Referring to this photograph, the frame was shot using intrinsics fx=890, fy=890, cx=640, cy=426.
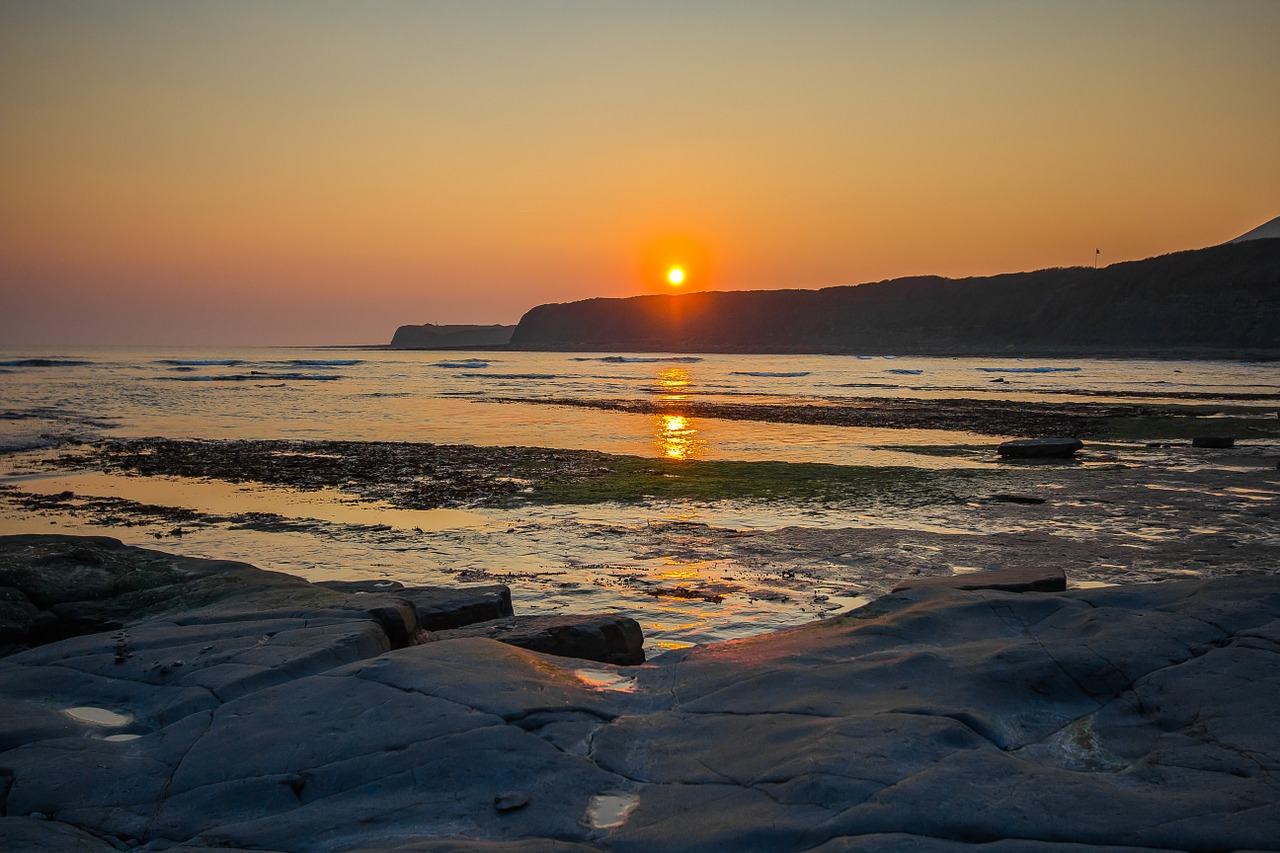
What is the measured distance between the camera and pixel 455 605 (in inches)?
308

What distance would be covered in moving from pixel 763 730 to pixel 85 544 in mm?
7850

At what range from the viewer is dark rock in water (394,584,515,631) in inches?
303

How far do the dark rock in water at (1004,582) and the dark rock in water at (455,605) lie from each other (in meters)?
3.50

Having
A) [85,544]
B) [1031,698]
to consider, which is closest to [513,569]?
[85,544]

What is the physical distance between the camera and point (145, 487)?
16.4m

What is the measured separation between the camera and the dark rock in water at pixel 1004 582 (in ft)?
24.3

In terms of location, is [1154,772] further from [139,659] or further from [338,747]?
[139,659]

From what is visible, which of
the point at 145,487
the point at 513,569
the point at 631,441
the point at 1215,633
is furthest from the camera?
the point at 631,441

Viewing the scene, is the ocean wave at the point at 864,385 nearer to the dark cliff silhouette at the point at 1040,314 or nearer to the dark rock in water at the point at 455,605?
the dark rock in water at the point at 455,605

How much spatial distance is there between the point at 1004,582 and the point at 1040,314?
470ft

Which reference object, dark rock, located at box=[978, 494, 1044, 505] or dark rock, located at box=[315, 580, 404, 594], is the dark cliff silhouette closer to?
dark rock, located at box=[978, 494, 1044, 505]

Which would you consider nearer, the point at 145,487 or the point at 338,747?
the point at 338,747

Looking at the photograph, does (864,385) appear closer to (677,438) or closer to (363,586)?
(677,438)

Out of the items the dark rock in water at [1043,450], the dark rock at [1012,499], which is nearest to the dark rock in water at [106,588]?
the dark rock at [1012,499]
